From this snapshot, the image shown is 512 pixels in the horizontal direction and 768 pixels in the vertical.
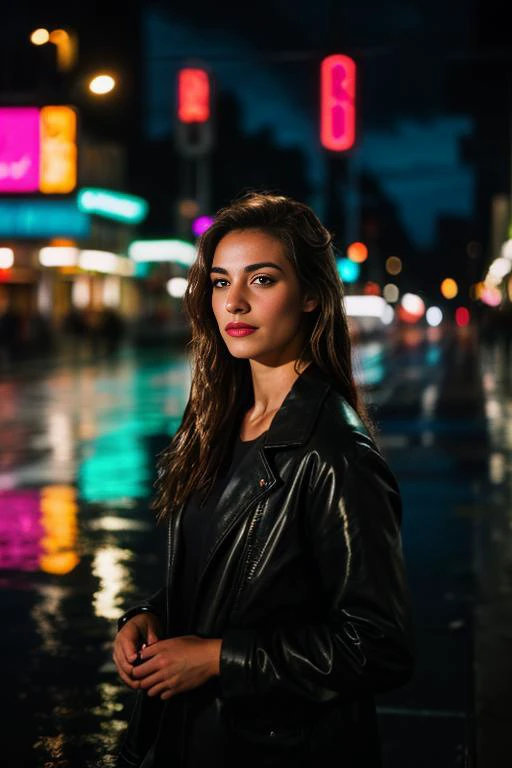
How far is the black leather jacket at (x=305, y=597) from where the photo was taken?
2.42m

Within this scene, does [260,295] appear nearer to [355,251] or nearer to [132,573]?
[132,573]

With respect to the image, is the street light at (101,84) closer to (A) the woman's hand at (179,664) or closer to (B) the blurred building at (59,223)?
(B) the blurred building at (59,223)

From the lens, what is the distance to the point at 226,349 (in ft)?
9.91

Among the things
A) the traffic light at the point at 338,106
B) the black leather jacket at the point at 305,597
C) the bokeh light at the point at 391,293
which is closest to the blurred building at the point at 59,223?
the traffic light at the point at 338,106

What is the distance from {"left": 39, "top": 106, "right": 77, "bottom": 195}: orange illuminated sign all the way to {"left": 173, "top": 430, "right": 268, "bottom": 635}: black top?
29894 millimetres

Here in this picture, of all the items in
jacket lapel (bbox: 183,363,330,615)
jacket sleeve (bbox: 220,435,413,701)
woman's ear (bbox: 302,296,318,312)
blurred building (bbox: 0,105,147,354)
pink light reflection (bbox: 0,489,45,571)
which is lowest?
pink light reflection (bbox: 0,489,45,571)

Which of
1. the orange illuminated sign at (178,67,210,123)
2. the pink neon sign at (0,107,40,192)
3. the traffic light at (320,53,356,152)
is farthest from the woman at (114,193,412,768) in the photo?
the orange illuminated sign at (178,67,210,123)

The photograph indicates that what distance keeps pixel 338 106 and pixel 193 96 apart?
6742 millimetres

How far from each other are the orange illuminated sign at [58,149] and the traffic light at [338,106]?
21.4 feet

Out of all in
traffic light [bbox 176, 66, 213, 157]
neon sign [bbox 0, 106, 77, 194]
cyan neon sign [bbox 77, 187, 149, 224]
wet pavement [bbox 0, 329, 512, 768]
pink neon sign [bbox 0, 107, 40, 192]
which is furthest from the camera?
cyan neon sign [bbox 77, 187, 149, 224]

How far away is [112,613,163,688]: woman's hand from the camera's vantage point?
263 centimetres

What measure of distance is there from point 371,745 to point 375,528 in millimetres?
484

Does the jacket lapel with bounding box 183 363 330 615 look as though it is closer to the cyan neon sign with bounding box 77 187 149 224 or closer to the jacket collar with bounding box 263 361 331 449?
the jacket collar with bounding box 263 361 331 449

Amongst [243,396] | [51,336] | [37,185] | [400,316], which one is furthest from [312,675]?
[400,316]
